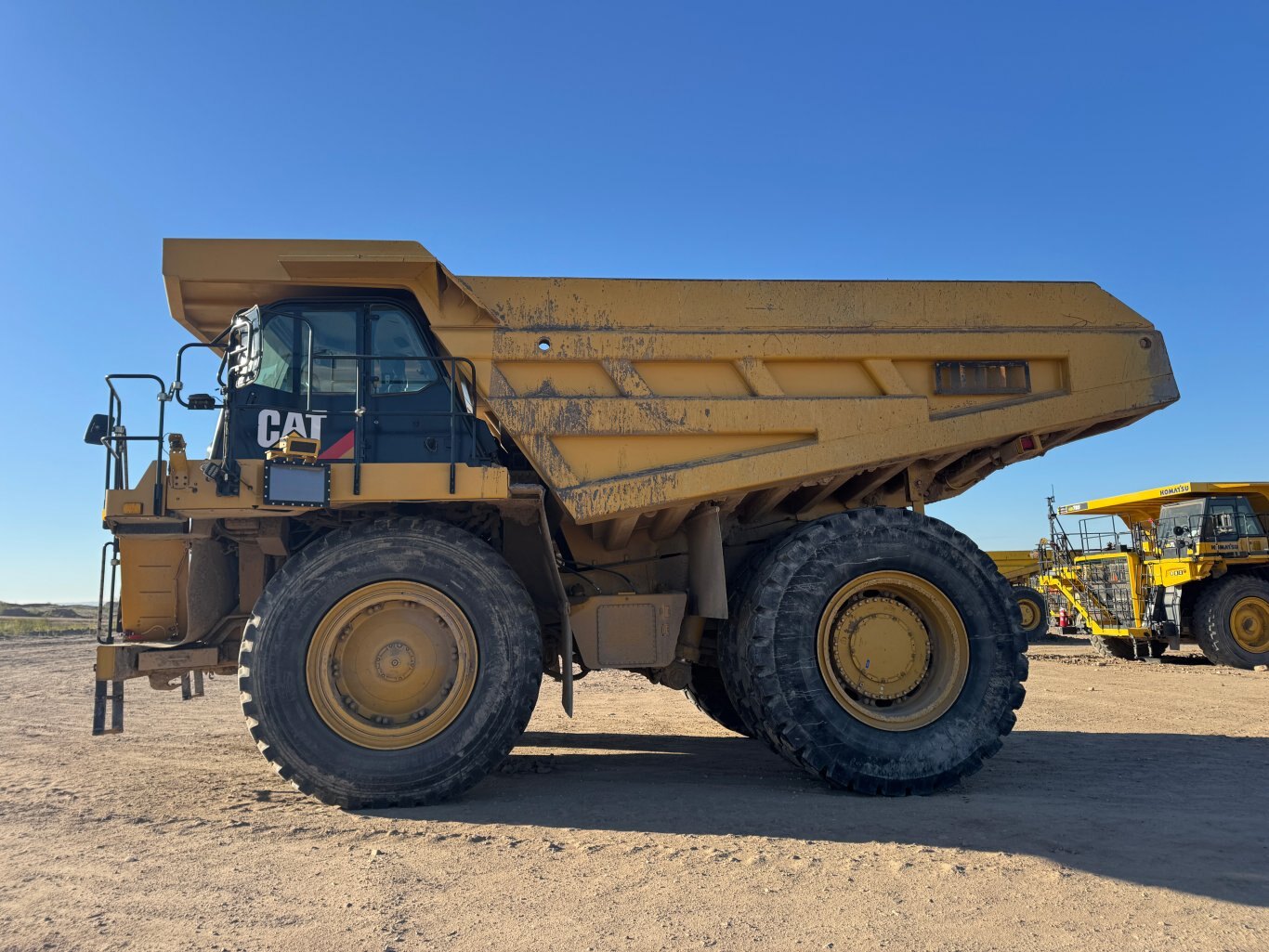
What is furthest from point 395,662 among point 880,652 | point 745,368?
point 880,652

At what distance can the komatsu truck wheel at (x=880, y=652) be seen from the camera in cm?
496

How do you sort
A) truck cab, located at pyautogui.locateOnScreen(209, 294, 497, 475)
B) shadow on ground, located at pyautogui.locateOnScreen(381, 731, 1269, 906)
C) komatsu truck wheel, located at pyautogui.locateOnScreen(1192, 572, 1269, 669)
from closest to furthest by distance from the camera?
shadow on ground, located at pyautogui.locateOnScreen(381, 731, 1269, 906) < truck cab, located at pyautogui.locateOnScreen(209, 294, 497, 475) < komatsu truck wheel, located at pyautogui.locateOnScreen(1192, 572, 1269, 669)

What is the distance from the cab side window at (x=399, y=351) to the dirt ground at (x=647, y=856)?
2.57 meters

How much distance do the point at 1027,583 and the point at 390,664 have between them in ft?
72.1

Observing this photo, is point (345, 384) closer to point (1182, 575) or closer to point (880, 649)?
point (880, 649)

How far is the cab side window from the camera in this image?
5246 mm

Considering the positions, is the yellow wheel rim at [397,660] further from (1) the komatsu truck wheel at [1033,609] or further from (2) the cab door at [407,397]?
(1) the komatsu truck wheel at [1033,609]

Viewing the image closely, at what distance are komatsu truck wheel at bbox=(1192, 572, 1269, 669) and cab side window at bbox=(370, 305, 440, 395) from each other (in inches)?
549

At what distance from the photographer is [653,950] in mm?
2754

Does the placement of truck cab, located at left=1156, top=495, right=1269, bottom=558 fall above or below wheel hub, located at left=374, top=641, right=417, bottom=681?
above

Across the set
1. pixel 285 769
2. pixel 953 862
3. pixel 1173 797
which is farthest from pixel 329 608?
pixel 1173 797

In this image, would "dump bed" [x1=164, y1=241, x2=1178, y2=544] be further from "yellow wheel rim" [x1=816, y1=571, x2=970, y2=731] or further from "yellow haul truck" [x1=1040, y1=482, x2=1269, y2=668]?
"yellow haul truck" [x1=1040, y1=482, x2=1269, y2=668]

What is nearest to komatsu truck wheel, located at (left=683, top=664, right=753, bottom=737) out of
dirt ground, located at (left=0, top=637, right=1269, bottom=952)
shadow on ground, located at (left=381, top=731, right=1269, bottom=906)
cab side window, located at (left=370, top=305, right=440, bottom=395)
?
shadow on ground, located at (left=381, top=731, right=1269, bottom=906)

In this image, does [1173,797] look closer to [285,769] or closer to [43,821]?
[285,769]
